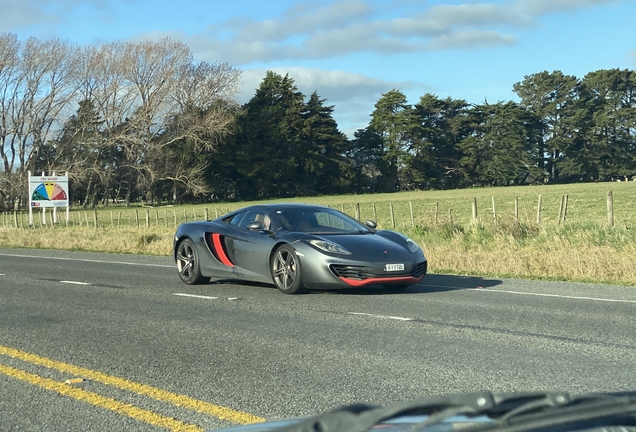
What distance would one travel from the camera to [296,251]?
10969 millimetres

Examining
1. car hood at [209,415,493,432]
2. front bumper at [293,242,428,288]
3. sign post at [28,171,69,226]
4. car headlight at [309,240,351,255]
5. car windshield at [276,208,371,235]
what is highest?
sign post at [28,171,69,226]

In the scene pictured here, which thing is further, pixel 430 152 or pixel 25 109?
pixel 430 152

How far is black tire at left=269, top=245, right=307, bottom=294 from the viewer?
1096cm

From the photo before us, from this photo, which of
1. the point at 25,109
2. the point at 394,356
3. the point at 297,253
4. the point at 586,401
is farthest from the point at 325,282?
the point at 25,109

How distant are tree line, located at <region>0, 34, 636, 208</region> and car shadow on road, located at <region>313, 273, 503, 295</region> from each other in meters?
56.4

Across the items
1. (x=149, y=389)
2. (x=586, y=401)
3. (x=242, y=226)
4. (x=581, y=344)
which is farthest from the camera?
(x=242, y=226)

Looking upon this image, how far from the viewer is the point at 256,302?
414 inches

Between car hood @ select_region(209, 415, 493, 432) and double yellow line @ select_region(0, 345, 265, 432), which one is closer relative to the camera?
car hood @ select_region(209, 415, 493, 432)

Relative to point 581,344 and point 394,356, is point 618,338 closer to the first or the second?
point 581,344

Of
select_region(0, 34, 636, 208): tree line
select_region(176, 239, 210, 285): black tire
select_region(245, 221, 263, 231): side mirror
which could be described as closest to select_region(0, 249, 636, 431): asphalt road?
select_region(176, 239, 210, 285): black tire

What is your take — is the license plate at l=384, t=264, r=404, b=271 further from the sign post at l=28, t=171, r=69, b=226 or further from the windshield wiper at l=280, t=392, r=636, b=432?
the sign post at l=28, t=171, r=69, b=226

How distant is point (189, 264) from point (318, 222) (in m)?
2.31

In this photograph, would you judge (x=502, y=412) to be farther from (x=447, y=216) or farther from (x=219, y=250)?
(x=447, y=216)

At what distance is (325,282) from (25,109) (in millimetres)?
61555
